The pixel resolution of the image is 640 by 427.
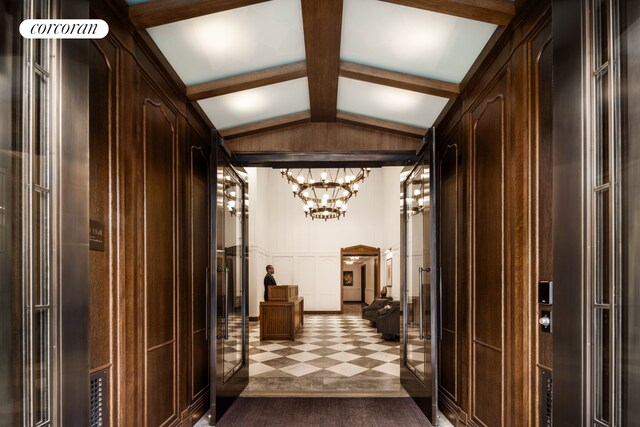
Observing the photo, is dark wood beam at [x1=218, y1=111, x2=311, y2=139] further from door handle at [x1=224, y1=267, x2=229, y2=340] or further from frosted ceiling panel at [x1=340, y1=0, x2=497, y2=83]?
door handle at [x1=224, y1=267, x2=229, y2=340]

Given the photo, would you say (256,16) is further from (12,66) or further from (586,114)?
(586,114)

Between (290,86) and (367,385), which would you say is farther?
(367,385)

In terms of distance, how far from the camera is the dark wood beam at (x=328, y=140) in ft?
17.0

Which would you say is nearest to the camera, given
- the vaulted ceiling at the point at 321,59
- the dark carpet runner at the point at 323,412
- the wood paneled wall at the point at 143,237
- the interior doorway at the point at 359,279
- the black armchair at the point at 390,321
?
the wood paneled wall at the point at 143,237

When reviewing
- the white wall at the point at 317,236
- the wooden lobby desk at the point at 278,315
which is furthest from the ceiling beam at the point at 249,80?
the white wall at the point at 317,236

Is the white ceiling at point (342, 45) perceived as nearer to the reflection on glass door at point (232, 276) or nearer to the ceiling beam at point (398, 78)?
the ceiling beam at point (398, 78)

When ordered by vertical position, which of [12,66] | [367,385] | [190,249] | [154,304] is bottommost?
[367,385]

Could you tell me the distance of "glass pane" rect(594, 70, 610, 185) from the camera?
193 centimetres

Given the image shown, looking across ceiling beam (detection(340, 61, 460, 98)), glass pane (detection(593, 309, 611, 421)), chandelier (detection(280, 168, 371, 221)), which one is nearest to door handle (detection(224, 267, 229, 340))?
ceiling beam (detection(340, 61, 460, 98))

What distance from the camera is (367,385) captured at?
18.2 ft

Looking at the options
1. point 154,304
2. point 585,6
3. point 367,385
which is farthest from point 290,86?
point 367,385

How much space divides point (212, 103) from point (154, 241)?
1.65 metres

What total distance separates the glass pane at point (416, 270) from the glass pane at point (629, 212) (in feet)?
8.15

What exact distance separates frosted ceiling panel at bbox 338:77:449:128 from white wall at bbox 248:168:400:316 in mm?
9707
